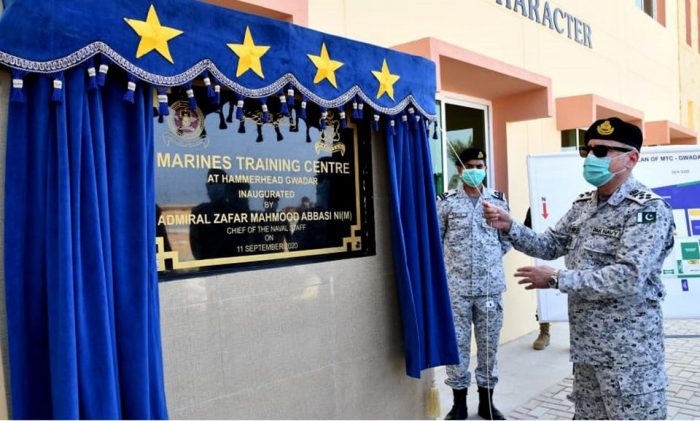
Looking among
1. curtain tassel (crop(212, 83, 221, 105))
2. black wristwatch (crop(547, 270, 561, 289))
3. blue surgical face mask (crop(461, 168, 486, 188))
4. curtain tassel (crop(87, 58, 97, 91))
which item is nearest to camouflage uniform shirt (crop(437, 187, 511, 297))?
blue surgical face mask (crop(461, 168, 486, 188))

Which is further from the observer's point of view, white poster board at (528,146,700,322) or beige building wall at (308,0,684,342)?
beige building wall at (308,0,684,342)

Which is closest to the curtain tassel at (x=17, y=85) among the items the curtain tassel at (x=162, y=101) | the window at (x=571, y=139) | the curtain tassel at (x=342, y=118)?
the curtain tassel at (x=162, y=101)

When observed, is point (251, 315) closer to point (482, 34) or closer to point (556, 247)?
point (556, 247)

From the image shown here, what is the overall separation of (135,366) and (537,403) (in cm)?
300

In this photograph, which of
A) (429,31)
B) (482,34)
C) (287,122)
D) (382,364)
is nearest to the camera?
(287,122)

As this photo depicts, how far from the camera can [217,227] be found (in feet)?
7.27

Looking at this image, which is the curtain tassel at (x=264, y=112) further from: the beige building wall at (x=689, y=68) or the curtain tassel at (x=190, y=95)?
the beige building wall at (x=689, y=68)

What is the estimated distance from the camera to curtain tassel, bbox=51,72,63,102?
1629mm

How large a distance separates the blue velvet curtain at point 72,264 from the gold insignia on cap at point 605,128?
1859 millimetres

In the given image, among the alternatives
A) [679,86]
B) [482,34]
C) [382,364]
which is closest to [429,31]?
[482,34]

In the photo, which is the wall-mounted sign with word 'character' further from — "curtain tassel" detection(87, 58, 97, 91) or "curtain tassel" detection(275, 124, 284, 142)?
"curtain tassel" detection(87, 58, 97, 91)

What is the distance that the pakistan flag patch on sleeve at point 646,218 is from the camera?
2006 mm

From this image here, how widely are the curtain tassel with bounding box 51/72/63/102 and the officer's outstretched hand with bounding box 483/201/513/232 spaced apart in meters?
1.79

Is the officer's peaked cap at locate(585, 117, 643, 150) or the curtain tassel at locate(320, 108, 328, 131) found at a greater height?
the curtain tassel at locate(320, 108, 328, 131)
